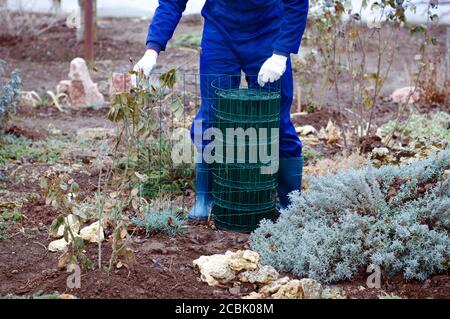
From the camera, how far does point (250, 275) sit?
3.39m

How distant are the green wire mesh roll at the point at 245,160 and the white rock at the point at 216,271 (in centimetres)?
68

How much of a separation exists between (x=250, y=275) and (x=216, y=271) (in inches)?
5.9

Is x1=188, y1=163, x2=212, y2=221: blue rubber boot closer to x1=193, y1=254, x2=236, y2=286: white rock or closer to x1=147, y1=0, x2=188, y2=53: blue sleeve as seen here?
x1=147, y1=0, x2=188, y2=53: blue sleeve

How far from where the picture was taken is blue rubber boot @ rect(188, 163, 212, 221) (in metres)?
4.27

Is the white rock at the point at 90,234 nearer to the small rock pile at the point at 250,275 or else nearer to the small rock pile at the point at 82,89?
the small rock pile at the point at 250,275

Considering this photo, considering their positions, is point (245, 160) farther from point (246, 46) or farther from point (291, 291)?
point (291, 291)

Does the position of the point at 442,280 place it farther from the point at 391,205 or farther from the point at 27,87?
the point at 27,87

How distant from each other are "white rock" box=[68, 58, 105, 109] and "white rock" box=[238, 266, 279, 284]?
3929mm

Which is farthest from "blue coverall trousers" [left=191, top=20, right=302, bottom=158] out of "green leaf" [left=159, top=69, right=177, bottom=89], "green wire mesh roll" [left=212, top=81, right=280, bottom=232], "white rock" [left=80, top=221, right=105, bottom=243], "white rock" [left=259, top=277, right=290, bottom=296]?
"white rock" [left=259, top=277, right=290, bottom=296]

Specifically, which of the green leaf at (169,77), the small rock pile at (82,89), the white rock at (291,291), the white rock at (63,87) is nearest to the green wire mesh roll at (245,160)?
the green leaf at (169,77)

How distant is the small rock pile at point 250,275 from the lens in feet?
10.5

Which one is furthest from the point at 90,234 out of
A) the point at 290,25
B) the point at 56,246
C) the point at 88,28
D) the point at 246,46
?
the point at 88,28

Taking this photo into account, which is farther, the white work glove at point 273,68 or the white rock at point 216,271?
the white work glove at point 273,68

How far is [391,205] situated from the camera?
12.0ft
